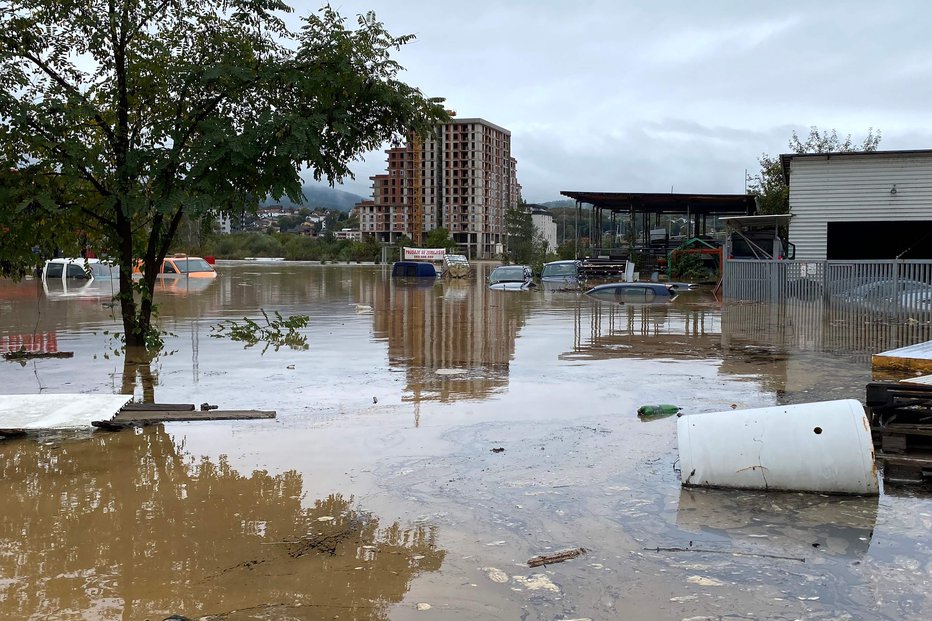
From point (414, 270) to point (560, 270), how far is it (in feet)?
47.9

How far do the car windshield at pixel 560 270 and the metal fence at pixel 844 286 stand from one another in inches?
577

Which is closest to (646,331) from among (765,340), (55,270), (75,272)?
(765,340)

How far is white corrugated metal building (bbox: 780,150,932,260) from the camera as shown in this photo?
28812 millimetres

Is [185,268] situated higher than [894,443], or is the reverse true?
[185,268]

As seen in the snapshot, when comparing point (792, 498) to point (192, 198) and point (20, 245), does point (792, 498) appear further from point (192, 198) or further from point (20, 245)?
point (20, 245)

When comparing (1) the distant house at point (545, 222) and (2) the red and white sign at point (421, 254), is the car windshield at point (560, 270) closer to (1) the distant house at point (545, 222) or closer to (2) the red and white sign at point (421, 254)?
(2) the red and white sign at point (421, 254)

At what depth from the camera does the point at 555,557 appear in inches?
207

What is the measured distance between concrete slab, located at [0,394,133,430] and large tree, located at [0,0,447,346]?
2817 mm

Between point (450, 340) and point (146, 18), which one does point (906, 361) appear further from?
point (146, 18)

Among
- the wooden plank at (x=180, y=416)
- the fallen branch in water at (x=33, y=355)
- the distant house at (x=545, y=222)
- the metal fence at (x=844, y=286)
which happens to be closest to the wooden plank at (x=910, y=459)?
the wooden plank at (x=180, y=416)

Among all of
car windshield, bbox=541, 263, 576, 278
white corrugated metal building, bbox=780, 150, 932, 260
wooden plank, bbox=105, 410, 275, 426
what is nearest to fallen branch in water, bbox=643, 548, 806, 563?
wooden plank, bbox=105, 410, 275, 426

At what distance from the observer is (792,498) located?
6383mm

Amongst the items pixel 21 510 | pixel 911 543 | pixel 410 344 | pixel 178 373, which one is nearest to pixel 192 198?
pixel 178 373

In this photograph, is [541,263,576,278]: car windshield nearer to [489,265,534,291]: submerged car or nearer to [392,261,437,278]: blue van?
[489,265,534,291]: submerged car
